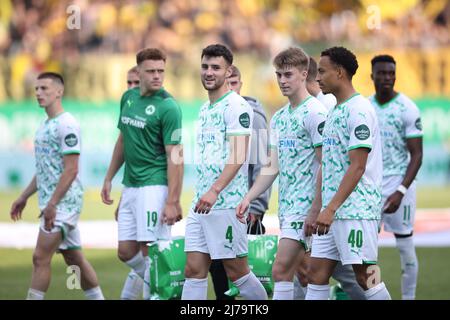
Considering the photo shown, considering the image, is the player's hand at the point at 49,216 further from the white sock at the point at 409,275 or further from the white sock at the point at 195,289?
the white sock at the point at 409,275

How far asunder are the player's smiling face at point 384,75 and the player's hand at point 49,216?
371 cm

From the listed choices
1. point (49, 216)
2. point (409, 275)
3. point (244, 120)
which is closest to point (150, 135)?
point (49, 216)

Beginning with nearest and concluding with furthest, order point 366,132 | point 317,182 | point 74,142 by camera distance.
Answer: point 366,132, point 317,182, point 74,142

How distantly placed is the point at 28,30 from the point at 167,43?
4.46 meters

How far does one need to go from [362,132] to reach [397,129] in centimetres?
321

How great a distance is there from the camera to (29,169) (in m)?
25.3

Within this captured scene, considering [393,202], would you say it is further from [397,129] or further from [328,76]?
Answer: [328,76]

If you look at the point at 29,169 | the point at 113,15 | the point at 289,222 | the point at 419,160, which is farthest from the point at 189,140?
the point at 289,222

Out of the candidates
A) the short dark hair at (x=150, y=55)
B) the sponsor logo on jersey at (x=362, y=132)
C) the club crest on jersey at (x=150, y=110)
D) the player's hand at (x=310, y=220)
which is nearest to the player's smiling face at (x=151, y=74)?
the short dark hair at (x=150, y=55)

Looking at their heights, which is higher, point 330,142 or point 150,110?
point 150,110

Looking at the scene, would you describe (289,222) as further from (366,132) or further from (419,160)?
(419,160)

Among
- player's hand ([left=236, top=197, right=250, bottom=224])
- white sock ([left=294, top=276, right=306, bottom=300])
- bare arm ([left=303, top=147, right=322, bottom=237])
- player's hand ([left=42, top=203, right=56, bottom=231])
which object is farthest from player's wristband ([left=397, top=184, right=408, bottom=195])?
player's hand ([left=42, top=203, right=56, bottom=231])

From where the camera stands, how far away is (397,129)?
10266 millimetres
